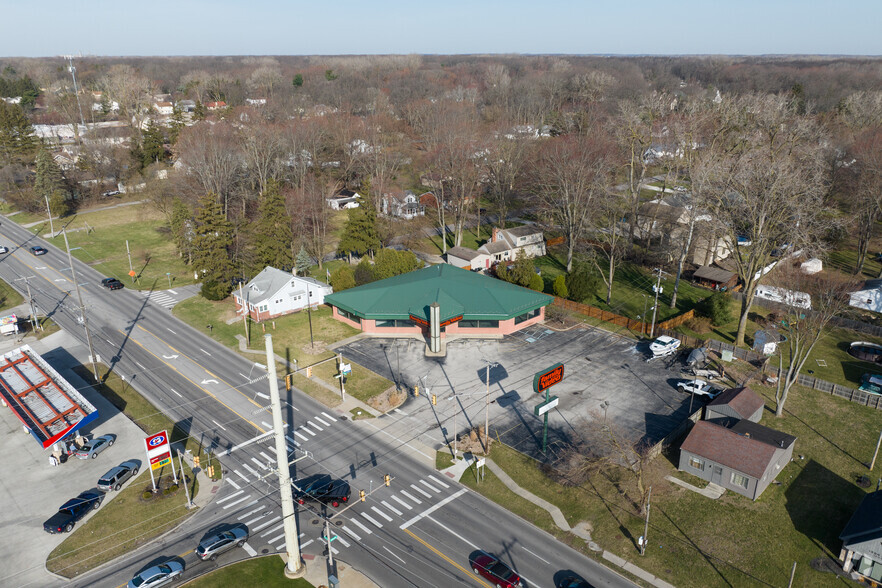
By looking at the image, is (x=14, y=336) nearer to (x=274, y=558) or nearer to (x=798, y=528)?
(x=274, y=558)

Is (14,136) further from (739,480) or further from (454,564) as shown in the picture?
(739,480)

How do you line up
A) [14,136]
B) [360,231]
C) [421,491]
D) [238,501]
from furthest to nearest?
1. [14,136]
2. [360,231]
3. [421,491]
4. [238,501]

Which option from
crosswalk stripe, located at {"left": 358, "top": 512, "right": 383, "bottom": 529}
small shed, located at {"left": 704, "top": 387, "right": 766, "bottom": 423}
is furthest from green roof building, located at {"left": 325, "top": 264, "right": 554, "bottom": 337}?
crosswalk stripe, located at {"left": 358, "top": 512, "right": 383, "bottom": 529}

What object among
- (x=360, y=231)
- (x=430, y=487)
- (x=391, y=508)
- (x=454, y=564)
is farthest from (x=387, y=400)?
(x=360, y=231)

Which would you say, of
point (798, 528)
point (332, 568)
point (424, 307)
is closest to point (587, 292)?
point (424, 307)

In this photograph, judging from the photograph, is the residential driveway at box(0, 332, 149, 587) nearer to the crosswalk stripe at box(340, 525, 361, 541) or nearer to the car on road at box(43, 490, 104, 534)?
the car on road at box(43, 490, 104, 534)

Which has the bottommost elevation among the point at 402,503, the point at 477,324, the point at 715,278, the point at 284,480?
the point at 402,503

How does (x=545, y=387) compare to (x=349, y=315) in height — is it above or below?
above
